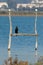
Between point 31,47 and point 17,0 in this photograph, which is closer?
point 31,47

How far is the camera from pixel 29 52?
18.4 meters

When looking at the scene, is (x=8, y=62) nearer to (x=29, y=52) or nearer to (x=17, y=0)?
(x=29, y=52)

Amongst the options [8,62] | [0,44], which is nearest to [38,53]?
[0,44]

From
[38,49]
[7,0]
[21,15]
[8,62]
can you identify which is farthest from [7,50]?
[7,0]

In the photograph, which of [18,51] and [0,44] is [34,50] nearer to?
[18,51]

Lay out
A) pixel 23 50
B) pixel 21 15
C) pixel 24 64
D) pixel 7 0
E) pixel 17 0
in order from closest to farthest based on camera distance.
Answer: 1. pixel 24 64
2. pixel 23 50
3. pixel 21 15
4. pixel 7 0
5. pixel 17 0

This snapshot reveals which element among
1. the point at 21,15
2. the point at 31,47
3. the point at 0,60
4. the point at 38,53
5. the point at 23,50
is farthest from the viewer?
the point at 21,15

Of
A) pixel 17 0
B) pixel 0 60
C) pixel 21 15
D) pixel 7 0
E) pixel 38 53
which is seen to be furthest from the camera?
pixel 17 0

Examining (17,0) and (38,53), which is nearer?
(38,53)

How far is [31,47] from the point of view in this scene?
813 inches

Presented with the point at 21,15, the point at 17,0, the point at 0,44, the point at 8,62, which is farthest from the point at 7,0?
the point at 8,62

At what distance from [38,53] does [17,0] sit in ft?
385

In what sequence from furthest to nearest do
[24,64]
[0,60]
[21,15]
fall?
[21,15] < [0,60] < [24,64]

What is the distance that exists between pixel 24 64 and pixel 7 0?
116 meters
